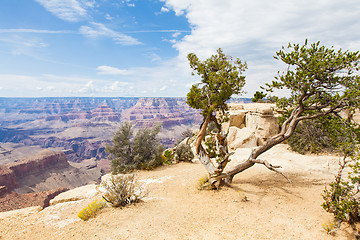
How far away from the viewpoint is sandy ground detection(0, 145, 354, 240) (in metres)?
5.16

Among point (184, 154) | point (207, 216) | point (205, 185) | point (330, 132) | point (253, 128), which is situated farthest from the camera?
point (253, 128)

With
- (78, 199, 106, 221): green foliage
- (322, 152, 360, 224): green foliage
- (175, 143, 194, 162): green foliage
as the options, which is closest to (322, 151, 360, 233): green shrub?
(322, 152, 360, 224): green foliage

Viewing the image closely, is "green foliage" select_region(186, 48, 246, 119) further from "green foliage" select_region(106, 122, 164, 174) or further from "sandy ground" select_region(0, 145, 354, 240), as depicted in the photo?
"green foliage" select_region(106, 122, 164, 174)

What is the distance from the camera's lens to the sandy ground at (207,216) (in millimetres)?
5156

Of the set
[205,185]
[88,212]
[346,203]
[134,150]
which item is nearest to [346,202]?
[346,203]

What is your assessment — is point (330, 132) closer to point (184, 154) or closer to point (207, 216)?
point (207, 216)

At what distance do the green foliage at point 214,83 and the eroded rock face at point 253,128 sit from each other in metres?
11.2

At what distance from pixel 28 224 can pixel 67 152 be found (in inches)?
5297

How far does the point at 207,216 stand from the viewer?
615 cm

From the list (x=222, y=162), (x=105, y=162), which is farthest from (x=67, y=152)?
(x=222, y=162)

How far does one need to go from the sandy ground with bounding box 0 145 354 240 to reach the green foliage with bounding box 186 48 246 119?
3838 millimetres

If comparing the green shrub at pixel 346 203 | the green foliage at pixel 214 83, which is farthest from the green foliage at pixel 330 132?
the green foliage at pixel 214 83

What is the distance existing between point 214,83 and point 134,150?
9523mm

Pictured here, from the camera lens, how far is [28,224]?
6434 millimetres
